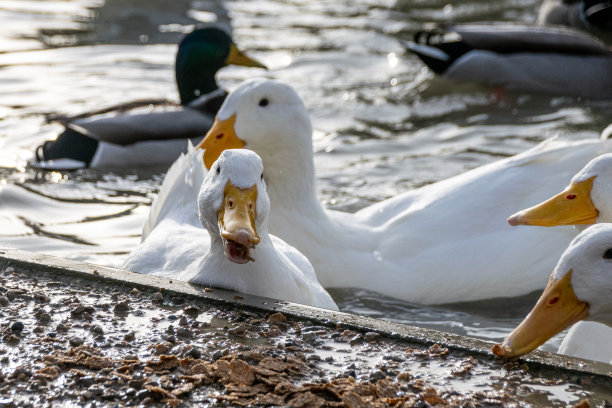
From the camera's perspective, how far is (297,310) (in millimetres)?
3844

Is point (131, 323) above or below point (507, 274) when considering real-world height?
above

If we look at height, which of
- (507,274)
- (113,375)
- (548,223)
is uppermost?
(548,223)

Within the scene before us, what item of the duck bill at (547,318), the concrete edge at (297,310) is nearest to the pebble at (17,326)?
the concrete edge at (297,310)

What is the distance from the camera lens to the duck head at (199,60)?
8.58 m

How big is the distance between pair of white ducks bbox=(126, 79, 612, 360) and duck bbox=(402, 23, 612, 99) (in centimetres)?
490

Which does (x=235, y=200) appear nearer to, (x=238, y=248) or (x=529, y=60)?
(x=238, y=248)

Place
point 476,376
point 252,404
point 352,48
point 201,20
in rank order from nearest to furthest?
point 252,404 → point 476,376 → point 352,48 → point 201,20

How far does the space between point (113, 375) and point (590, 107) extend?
774cm

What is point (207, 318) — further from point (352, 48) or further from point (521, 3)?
point (521, 3)

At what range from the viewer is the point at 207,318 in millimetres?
3785

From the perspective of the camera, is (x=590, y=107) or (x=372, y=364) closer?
(x=372, y=364)

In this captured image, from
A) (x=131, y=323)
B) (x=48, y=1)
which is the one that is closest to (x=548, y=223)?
(x=131, y=323)

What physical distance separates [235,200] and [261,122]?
5.70 ft

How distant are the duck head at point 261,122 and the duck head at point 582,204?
170 centimetres
